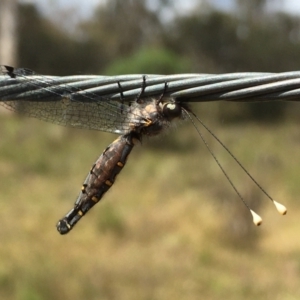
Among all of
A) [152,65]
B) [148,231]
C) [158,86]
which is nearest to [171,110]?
[158,86]

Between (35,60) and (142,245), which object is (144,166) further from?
(35,60)

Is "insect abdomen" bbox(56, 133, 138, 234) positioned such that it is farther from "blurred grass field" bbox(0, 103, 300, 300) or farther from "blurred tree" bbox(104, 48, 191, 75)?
"blurred tree" bbox(104, 48, 191, 75)

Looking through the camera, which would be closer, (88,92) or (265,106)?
(88,92)

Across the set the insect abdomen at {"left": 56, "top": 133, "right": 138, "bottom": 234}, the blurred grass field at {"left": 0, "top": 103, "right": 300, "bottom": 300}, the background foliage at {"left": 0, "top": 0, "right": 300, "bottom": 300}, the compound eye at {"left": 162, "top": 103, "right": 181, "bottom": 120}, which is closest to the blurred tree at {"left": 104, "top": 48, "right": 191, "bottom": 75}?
the background foliage at {"left": 0, "top": 0, "right": 300, "bottom": 300}

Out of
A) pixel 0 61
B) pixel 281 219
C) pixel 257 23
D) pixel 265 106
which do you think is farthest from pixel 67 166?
pixel 257 23

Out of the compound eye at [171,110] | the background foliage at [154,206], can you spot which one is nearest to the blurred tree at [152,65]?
the background foliage at [154,206]

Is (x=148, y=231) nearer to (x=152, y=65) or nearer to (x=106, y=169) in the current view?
(x=106, y=169)
